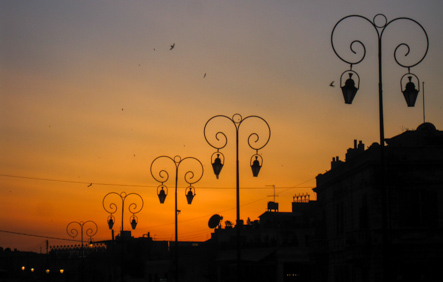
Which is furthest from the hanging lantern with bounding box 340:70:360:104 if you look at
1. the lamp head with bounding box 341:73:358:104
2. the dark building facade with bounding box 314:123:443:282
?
the dark building facade with bounding box 314:123:443:282

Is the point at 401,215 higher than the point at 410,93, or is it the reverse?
the point at 410,93

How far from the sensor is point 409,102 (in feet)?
64.0

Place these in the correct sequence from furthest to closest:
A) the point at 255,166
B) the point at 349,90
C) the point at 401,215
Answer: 1. the point at 401,215
2. the point at 255,166
3. the point at 349,90

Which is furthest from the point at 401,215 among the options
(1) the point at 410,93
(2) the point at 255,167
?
(1) the point at 410,93

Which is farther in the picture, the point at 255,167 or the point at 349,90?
the point at 255,167

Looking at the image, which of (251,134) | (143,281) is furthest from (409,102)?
(143,281)

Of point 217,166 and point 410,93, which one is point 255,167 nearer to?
point 217,166

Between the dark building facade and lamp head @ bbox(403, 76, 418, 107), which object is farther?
the dark building facade

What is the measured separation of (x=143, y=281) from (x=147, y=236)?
2113 cm

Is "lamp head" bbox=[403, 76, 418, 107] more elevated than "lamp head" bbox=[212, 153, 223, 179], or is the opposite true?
"lamp head" bbox=[403, 76, 418, 107]

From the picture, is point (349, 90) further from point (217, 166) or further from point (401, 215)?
point (401, 215)

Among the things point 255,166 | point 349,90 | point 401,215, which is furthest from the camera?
point 401,215

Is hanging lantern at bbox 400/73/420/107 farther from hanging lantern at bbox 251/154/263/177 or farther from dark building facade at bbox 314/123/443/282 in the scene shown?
dark building facade at bbox 314/123/443/282

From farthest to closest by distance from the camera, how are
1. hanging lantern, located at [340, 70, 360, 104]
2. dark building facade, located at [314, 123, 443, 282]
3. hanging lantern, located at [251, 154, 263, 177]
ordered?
dark building facade, located at [314, 123, 443, 282]
hanging lantern, located at [251, 154, 263, 177]
hanging lantern, located at [340, 70, 360, 104]
